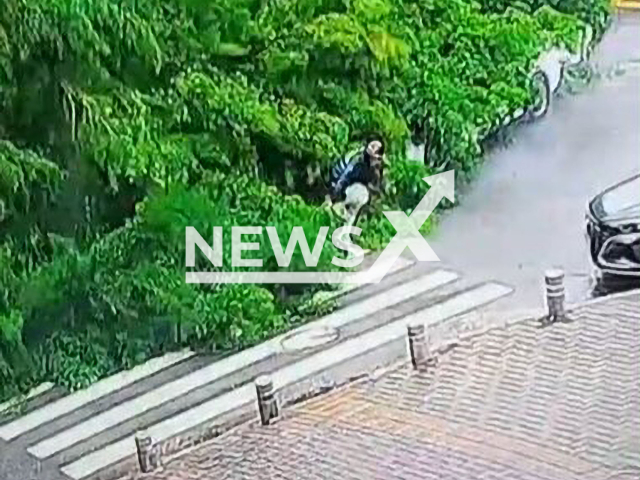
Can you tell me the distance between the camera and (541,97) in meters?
3.64

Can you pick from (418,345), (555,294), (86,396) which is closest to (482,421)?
(418,345)

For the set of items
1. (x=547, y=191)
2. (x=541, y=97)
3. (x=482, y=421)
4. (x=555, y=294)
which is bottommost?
(x=482, y=421)

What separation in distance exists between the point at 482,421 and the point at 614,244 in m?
0.64

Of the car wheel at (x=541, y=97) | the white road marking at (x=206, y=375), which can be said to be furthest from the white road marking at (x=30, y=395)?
the car wheel at (x=541, y=97)

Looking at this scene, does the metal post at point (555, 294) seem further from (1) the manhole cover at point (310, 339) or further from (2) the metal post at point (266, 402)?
(2) the metal post at point (266, 402)

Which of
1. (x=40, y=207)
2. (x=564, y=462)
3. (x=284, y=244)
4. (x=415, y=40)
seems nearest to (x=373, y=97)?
(x=415, y=40)

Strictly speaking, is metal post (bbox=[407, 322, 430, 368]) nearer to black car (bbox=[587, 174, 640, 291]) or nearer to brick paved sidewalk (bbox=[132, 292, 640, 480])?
brick paved sidewalk (bbox=[132, 292, 640, 480])

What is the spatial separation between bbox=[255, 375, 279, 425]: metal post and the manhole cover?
0.26 metres

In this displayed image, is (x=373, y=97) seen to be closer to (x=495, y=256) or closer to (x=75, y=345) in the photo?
(x=495, y=256)

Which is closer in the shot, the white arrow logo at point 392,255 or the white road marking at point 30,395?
the white road marking at point 30,395

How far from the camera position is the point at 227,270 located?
3.35 meters

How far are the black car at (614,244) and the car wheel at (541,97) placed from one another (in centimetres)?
34

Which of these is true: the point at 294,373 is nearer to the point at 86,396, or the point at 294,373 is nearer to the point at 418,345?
the point at 418,345

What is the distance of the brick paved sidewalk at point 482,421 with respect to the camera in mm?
2773
